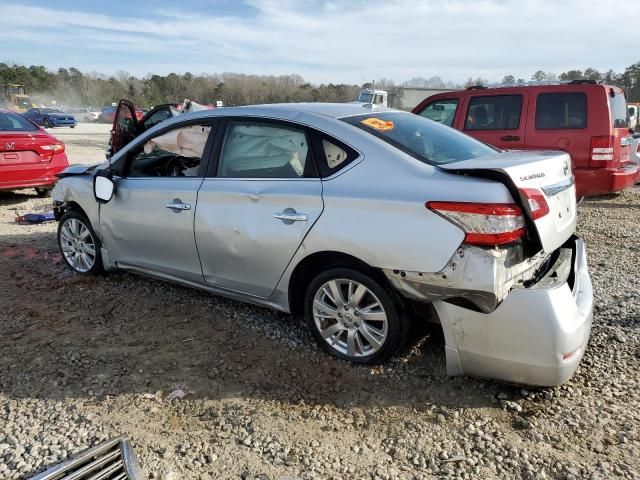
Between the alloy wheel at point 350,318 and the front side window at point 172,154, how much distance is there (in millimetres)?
1411

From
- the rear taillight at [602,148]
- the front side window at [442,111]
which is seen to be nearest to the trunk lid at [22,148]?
the front side window at [442,111]

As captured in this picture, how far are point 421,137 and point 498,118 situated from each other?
4682mm

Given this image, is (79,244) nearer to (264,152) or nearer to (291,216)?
(264,152)

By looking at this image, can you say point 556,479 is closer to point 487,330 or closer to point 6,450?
point 487,330

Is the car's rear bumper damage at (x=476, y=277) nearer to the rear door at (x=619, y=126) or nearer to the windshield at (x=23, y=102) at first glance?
the rear door at (x=619, y=126)

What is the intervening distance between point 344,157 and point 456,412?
159 cm

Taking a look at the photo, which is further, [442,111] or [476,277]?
[442,111]

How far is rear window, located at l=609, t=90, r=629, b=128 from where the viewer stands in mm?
6875

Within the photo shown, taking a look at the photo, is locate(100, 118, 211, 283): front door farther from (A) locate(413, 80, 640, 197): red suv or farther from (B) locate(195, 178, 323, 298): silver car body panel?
(A) locate(413, 80, 640, 197): red suv

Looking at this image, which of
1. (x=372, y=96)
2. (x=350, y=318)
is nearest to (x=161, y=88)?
(x=372, y=96)

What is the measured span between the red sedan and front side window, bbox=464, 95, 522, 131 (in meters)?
6.48

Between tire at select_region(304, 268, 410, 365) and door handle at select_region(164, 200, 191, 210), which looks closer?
tire at select_region(304, 268, 410, 365)

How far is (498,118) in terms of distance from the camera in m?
7.38

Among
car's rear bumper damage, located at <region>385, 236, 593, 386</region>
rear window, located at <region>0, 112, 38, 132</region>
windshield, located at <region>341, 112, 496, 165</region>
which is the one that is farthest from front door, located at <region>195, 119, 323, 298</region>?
rear window, located at <region>0, 112, 38, 132</region>
